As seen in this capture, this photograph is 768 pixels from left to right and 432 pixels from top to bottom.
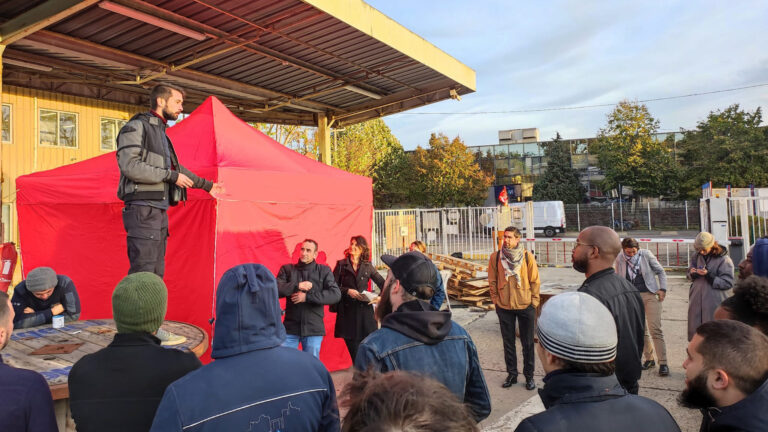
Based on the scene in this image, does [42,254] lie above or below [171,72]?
below

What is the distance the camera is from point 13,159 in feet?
38.8

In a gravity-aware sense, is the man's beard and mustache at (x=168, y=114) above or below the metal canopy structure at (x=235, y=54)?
below

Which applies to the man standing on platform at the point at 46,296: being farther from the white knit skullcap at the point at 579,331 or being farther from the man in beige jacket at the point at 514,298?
the man in beige jacket at the point at 514,298

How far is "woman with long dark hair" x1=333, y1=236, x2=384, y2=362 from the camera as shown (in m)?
5.59

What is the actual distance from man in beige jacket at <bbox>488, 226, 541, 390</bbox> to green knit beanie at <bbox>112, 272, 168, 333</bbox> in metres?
4.47

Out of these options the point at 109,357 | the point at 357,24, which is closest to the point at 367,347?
the point at 109,357

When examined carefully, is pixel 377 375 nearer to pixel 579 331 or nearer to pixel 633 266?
pixel 579 331

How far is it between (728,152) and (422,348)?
40726 millimetres

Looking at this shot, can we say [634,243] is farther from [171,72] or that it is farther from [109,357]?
[171,72]

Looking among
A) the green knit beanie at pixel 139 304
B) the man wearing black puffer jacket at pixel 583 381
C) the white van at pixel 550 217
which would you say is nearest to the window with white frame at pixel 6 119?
the green knit beanie at pixel 139 304

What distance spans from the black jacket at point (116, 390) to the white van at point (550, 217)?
3285cm

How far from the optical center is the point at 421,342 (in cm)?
→ 225

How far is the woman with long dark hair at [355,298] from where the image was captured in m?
5.59

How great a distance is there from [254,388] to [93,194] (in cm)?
558
